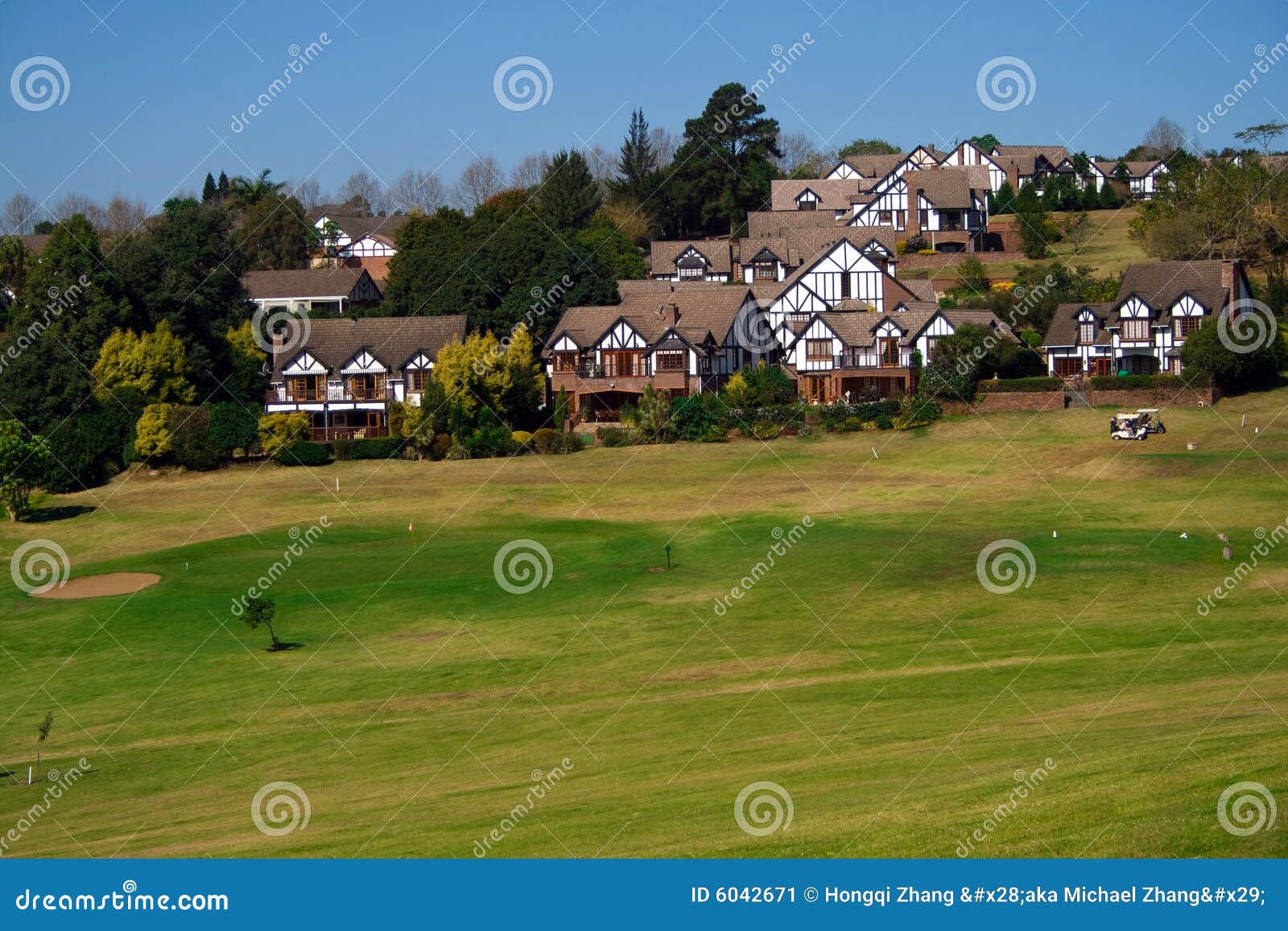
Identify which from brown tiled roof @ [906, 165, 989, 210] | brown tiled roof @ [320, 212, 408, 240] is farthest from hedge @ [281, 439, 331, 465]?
brown tiled roof @ [320, 212, 408, 240]

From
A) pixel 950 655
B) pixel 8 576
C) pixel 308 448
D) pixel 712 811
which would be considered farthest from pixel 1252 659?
pixel 308 448

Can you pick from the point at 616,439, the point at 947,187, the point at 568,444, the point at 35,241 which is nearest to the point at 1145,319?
the point at 616,439

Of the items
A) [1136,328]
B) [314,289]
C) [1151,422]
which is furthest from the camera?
[314,289]

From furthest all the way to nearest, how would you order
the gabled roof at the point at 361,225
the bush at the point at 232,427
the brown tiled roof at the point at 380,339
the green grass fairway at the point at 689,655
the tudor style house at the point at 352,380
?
1. the gabled roof at the point at 361,225
2. the brown tiled roof at the point at 380,339
3. the tudor style house at the point at 352,380
4. the bush at the point at 232,427
5. the green grass fairway at the point at 689,655

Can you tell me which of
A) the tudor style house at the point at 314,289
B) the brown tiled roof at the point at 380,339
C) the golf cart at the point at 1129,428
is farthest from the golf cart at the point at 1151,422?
the tudor style house at the point at 314,289

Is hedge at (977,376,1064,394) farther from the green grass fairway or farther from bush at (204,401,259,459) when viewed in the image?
bush at (204,401,259,459)

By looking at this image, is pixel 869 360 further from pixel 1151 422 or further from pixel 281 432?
pixel 281 432

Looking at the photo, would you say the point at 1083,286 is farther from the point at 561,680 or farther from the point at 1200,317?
the point at 561,680

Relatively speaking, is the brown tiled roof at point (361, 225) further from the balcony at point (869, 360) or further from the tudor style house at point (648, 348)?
the balcony at point (869, 360)
